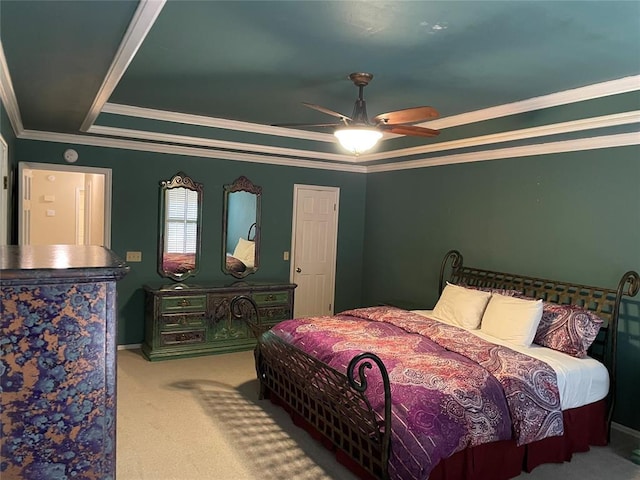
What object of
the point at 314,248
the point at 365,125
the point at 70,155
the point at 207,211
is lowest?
the point at 314,248

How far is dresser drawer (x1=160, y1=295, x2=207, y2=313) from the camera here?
4.89 meters

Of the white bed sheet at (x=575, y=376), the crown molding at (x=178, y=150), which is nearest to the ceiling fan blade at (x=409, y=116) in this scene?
the white bed sheet at (x=575, y=376)

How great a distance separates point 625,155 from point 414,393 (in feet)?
8.52

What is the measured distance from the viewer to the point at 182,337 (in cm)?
500

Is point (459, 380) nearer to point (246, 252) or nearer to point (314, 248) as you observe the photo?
point (246, 252)

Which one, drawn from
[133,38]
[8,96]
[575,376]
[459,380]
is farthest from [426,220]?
[8,96]

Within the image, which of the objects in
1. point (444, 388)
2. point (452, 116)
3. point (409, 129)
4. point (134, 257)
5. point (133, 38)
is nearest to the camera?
point (133, 38)

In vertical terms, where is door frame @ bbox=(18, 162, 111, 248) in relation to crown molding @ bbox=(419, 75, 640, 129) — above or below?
below

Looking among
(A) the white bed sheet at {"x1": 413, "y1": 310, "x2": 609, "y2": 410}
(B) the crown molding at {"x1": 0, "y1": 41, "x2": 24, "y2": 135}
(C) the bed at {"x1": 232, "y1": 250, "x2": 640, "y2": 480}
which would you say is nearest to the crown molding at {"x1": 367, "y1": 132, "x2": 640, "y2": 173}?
(C) the bed at {"x1": 232, "y1": 250, "x2": 640, "y2": 480}

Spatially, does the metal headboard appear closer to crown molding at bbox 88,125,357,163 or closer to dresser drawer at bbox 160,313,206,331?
crown molding at bbox 88,125,357,163

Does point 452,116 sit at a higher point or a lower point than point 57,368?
higher

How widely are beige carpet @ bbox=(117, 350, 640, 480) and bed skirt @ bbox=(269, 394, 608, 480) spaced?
0.06 m

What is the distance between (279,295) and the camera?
556 cm

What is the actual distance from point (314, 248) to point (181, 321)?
2.12m
